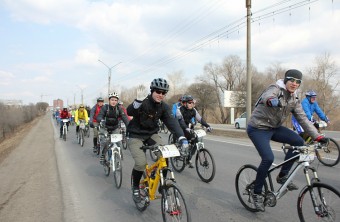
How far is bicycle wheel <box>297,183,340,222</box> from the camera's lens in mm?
3643

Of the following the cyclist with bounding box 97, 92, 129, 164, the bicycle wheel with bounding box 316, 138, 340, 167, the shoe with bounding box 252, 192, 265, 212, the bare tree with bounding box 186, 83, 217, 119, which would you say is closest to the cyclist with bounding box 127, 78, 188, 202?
the shoe with bounding box 252, 192, 265, 212

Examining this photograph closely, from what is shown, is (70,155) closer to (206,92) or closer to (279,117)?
(279,117)

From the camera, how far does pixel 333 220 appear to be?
3787 millimetres

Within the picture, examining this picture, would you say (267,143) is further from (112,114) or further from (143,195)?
(112,114)

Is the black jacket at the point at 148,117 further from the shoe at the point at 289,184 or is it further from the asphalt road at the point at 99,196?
the shoe at the point at 289,184

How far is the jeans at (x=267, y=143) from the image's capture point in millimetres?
4453

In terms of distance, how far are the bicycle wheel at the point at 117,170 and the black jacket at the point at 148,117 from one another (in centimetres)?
173

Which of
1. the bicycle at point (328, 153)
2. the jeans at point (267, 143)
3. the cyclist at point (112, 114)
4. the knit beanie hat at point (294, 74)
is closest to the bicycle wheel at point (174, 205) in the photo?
the jeans at point (267, 143)

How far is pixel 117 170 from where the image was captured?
684cm

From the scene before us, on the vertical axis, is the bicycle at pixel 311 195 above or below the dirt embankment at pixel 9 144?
above

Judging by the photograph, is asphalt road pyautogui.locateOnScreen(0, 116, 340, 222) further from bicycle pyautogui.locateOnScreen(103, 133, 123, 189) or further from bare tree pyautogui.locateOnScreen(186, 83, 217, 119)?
bare tree pyautogui.locateOnScreen(186, 83, 217, 119)

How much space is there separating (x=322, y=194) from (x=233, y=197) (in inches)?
85.0

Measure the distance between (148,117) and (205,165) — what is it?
2629 millimetres

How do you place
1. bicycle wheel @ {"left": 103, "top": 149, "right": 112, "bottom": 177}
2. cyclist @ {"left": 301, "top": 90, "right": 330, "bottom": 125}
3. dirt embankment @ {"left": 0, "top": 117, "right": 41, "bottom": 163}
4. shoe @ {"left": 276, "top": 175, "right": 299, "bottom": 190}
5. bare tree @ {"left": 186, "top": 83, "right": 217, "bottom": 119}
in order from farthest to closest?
bare tree @ {"left": 186, "top": 83, "right": 217, "bottom": 119}, dirt embankment @ {"left": 0, "top": 117, "right": 41, "bottom": 163}, cyclist @ {"left": 301, "top": 90, "right": 330, "bottom": 125}, bicycle wheel @ {"left": 103, "top": 149, "right": 112, "bottom": 177}, shoe @ {"left": 276, "top": 175, "right": 299, "bottom": 190}
